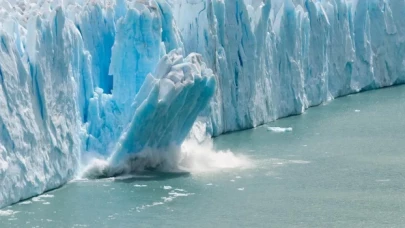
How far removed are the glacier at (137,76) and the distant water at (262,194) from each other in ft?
1.54

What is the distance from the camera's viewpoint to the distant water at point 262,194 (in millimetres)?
12484

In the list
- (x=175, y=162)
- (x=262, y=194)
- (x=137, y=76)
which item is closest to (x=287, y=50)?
(x=137, y=76)

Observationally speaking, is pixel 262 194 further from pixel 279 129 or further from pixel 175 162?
pixel 279 129

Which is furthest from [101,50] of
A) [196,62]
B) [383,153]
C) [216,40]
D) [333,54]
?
[333,54]

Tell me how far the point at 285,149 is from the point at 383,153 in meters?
1.60

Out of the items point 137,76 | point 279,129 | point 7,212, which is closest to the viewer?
point 7,212

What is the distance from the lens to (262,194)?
545 inches

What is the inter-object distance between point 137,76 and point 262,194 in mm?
2825

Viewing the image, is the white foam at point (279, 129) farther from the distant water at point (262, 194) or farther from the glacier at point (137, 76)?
the distant water at point (262, 194)

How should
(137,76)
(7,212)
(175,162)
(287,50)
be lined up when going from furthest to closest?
(287,50)
(137,76)
(175,162)
(7,212)

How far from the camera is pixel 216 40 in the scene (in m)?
18.8

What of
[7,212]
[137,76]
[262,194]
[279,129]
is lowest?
[262,194]

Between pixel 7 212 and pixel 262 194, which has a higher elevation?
pixel 7 212

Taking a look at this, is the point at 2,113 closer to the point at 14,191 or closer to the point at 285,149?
the point at 14,191
